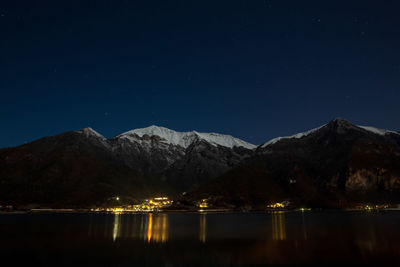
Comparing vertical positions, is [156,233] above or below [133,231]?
below

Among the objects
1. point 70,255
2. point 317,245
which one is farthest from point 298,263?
point 70,255

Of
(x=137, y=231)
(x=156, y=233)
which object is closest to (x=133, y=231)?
(x=137, y=231)

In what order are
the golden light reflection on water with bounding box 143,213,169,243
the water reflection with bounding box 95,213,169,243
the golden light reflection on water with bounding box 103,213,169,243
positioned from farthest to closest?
the water reflection with bounding box 95,213,169,243, the golden light reflection on water with bounding box 103,213,169,243, the golden light reflection on water with bounding box 143,213,169,243

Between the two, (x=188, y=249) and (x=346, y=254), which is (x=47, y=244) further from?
(x=346, y=254)

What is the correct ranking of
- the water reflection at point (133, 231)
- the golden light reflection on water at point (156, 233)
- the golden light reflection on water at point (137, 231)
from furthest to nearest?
the water reflection at point (133, 231) < the golden light reflection on water at point (137, 231) < the golden light reflection on water at point (156, 233)

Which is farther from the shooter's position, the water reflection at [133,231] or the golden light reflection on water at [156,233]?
the water reflection at [133,231]

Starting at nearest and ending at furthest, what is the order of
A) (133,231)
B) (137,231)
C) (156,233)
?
(156,233) < (133,231) < (137,231)

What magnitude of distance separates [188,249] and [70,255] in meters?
15.6

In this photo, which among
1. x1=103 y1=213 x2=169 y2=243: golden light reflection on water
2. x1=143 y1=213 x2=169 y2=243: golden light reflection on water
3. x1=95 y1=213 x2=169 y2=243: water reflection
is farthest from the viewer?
x1=95 y1=213 x2=169 y2=243: water reflection

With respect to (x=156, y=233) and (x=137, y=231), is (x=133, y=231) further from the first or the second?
(x=156, y=233)

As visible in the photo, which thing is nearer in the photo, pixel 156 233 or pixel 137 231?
→ pixel 156 233

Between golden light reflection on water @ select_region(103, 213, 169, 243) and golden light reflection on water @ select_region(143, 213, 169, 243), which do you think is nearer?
golden light reflection on water @ select_region(143, 213, 169, 243)

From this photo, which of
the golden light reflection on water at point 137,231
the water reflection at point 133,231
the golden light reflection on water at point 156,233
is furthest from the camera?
the water reflection at point 133,231

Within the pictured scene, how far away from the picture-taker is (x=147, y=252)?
4491 centimetres
